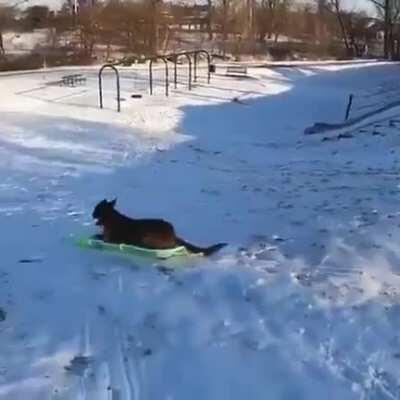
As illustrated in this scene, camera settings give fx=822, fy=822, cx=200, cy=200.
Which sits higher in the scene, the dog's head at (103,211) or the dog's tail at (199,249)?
the dog's head at (103,211)

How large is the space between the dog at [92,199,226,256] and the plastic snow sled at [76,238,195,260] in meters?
0.05

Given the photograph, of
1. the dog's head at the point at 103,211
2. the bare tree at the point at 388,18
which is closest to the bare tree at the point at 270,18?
the bare tree at the point at 388,18

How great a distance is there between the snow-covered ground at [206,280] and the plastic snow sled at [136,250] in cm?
9

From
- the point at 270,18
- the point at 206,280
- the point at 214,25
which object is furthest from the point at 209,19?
the point at 206,280

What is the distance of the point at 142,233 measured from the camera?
21.4 feet

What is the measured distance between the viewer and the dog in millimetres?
6422

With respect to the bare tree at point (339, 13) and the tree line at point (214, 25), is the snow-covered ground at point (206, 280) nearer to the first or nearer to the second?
the tree line at point (214, 25)

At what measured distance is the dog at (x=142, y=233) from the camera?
6.42m

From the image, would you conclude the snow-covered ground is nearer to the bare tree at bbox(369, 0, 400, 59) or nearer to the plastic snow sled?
the plastic snow sled

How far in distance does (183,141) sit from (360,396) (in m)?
11.9

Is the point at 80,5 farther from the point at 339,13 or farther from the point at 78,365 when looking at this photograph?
the point at 78,365

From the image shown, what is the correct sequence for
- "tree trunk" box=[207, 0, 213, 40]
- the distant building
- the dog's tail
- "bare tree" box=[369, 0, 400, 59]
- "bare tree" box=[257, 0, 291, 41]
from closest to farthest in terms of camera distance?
the dog's tail → the distant building → "bare tree" box=[369, 0, 400, 59] → "tree trunk" box=[207, 0, 213, 40] → "bare tree" box=[257, 0, 291, 41]

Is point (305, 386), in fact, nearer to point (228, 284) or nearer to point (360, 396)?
point (360, 396)

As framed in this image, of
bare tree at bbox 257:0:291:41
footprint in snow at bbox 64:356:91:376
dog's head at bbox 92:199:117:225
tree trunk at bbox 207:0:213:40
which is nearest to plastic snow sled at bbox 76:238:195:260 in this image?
dog's head at bbox 92:199:117:225
